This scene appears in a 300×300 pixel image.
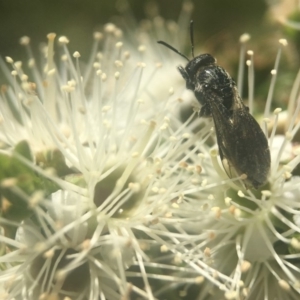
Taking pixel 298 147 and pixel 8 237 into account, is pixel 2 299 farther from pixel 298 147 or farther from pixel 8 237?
pixel 298 147

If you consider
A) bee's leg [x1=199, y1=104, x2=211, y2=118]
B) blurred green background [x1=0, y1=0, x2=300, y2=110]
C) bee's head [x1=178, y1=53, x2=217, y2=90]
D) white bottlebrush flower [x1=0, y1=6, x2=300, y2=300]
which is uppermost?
blurred green background [x1=0, y1=0, x2=300, y2=110]

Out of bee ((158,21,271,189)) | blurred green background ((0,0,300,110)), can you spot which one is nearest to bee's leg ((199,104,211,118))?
bee ((158,21,271,189))

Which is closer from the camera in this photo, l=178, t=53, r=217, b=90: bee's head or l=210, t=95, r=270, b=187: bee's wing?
l=210, t=95, r=270, b=187: bee's wing

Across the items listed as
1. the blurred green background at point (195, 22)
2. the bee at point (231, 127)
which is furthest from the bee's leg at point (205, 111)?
the blurred green background at point (195, 22)

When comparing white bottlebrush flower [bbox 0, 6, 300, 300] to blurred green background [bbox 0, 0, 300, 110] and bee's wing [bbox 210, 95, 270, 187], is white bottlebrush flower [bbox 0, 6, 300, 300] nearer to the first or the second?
bee's wing [bbox 210, 95, 270, 187]

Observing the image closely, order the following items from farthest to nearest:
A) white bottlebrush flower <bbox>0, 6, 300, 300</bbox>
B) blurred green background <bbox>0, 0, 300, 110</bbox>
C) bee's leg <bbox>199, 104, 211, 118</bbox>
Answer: blurred green background <bbox>0, 0, 300, 110</bbox>, bee's leg <bbox>199, 104, 211, 118</bbox>, white bottlebrush flower <bbox>0, 6, 300, 300</bbox>

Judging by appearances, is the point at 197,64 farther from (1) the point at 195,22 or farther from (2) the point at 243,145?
(1) the point at 195,22

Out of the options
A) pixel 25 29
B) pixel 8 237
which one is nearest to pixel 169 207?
pixel 8 237

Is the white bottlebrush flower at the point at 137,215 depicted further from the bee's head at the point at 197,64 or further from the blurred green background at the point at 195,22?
the blurred green background at the point at 195,22

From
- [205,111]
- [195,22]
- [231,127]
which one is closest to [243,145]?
[231,127]
